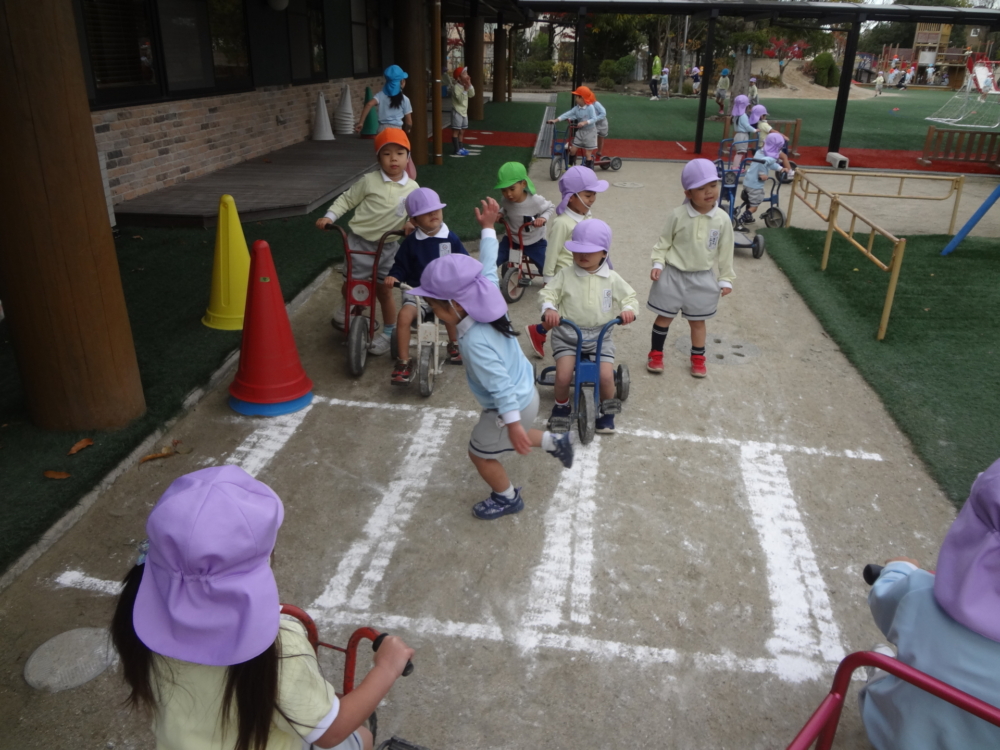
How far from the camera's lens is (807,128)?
25.3 meters

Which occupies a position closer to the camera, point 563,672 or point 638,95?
point 563,672

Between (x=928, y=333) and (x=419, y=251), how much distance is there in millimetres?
4600

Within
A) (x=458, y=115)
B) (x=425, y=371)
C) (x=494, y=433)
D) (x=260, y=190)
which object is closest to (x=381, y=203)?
(x=425, y=371)

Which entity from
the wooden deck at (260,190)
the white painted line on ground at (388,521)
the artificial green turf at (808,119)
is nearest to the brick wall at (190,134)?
the wooden deck at (260,190)

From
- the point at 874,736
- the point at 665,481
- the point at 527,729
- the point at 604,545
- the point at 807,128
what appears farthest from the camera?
the point at 807,128

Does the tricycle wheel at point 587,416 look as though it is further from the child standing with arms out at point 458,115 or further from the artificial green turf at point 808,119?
the artificial green turf at point 808,119

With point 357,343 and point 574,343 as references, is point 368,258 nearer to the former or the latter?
point 357,343

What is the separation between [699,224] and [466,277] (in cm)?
267

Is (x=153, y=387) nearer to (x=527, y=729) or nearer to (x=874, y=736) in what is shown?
(x=527, y=729)

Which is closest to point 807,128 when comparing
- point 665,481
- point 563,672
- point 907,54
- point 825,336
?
point 825,336

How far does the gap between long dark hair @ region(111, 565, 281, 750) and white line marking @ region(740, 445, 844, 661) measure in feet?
7.67

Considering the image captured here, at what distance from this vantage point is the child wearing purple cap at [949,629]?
2061 millimetres

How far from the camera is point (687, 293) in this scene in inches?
232

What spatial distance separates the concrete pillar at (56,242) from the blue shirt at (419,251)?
1802 millimetres
